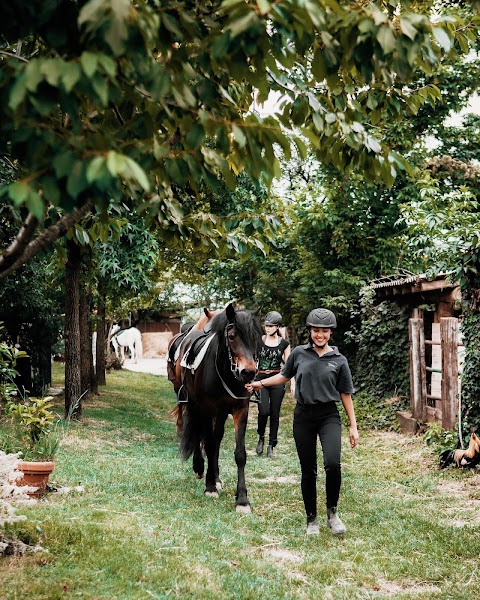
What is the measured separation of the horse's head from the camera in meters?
6.47

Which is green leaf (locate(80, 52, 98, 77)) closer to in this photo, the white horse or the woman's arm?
the woman's arm

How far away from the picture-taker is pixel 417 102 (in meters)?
3.89

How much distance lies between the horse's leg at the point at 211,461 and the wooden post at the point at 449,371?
386 centimetres

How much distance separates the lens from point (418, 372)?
11711mm

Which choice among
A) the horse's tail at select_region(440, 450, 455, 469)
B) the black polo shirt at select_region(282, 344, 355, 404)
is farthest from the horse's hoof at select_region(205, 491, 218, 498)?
the horse's tail at select_region(440, 450, 455, 469)

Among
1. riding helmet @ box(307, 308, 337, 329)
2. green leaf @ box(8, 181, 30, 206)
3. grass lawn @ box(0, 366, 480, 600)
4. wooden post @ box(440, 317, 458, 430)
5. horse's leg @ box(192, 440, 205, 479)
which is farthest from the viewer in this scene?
wooden post @ box(440, 317, 458, 430)

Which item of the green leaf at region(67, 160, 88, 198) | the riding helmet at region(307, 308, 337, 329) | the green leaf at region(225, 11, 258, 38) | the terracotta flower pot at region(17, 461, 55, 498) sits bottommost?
the terracotta flower pot at region(17, 461, 55, 498)

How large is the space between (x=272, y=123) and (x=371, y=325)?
1141 cm

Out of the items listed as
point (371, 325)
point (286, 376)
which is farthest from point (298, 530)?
point (371, 325)

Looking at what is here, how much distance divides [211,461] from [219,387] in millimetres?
868

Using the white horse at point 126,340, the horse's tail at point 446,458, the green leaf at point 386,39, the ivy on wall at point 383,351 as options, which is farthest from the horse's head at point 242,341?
the white horse at point 126,340

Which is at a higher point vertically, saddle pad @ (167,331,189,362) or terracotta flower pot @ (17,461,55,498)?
saddle pad @ (167,331,189,362)

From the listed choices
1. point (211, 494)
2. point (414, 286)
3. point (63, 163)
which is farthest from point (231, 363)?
point (414, 286)

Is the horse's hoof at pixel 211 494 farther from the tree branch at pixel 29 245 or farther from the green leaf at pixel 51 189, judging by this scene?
the green leaf at pixel 51 189
